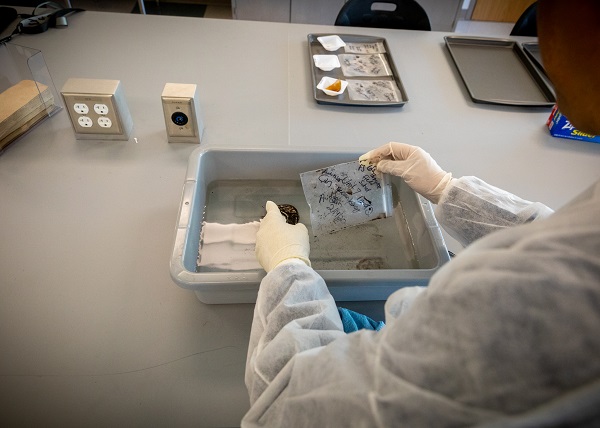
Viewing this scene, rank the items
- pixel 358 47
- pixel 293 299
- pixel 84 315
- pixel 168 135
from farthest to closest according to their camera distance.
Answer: pixel 358 47 → pixel 168 135 → pixel 84 315 → pixel 293 299

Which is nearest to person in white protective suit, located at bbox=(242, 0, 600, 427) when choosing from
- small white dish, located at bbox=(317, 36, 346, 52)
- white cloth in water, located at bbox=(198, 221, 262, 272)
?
white cloth in water, located at bbox=(198, 221, 262, 272)

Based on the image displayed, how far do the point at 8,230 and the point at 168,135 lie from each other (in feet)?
1.49

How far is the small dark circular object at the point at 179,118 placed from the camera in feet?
3.45

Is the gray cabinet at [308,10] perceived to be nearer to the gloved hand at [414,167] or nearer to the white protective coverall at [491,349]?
the gloved hand at [414,167]

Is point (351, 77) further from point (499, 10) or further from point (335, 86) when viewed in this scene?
point (499, 10)

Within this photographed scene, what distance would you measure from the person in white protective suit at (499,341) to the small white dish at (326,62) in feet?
3.41

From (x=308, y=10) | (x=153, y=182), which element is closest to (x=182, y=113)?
(x=153, y=182)

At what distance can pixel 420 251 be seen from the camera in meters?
0.89

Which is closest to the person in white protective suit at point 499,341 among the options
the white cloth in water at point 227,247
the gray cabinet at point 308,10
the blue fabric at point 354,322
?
the blue fabric at point 354,322

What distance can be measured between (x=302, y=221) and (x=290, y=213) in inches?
1.7

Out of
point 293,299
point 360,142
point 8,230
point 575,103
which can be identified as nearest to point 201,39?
point 360,142

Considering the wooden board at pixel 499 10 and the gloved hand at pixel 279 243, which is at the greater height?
the gloved hand at pixel 279 243

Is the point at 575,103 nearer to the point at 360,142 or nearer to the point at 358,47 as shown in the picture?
the point at 360,142

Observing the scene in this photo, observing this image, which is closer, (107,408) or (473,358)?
(473,358)
